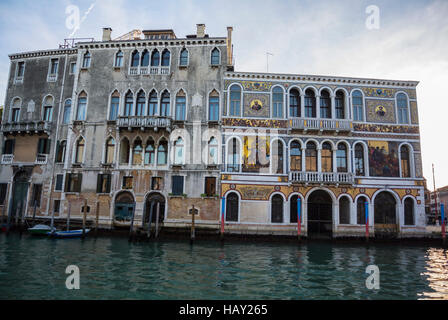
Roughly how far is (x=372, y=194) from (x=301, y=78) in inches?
353

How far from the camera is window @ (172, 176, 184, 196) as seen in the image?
19.0 meters

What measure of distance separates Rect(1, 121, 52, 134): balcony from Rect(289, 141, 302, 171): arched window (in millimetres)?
17765

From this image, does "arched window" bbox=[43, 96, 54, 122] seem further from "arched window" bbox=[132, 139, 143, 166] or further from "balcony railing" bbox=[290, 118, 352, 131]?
"balcony railing" bbox=[290, 118, 352, 131]

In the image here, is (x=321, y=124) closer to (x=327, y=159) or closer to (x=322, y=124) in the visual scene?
(x=322, y=124)

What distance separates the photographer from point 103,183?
19609 millimetres

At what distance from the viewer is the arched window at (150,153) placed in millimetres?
19688

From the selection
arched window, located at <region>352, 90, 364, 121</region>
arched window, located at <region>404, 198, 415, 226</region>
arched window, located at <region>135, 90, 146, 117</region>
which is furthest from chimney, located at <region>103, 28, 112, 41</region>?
arched window, located at <region>404, 198, 415, 226</region>

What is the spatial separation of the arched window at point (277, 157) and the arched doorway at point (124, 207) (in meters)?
9.76

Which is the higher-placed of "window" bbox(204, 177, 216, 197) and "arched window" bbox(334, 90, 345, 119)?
"arched window" bbox(334, 90, 345, 119)

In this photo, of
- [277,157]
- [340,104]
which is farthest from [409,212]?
[277,157]

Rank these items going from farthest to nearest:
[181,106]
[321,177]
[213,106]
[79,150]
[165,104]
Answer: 1. [79,150]
2. [165,104]
3. [181,106]
4. [213,106]
5. [321,177]

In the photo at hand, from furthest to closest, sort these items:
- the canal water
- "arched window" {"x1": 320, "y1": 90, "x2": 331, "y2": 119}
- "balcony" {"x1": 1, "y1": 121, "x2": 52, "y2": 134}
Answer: "balcony" {"x1": 1, "y1": 121, "x2": 52, "y2": 134} → "arched window" {"x1": 320, "y1": 90, "x2": 331, "y2": 119} → the canal water

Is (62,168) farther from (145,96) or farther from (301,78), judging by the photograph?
(301,78)

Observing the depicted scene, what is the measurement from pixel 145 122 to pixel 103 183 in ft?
16.8
